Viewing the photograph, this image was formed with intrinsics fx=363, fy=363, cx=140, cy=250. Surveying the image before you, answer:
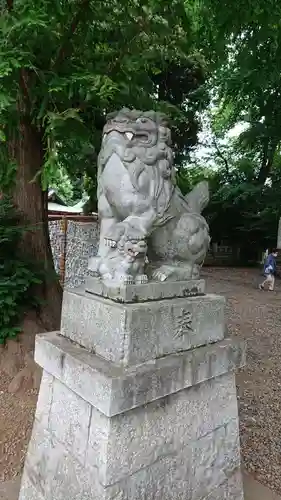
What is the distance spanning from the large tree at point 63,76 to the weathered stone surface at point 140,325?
0.96 meters

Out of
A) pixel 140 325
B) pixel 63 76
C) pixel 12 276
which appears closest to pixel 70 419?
pixel 140 325

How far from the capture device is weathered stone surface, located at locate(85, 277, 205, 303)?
5.58 ft

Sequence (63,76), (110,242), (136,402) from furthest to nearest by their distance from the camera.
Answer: (63,76) → (110,242) → (136,402)

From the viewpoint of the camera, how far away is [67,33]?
2797mm

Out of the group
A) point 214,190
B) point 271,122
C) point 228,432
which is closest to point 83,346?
point 228,432

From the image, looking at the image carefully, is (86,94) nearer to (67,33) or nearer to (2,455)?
(67,33)

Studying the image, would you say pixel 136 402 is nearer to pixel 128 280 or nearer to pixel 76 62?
pixel 128 280

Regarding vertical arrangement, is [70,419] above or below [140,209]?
below

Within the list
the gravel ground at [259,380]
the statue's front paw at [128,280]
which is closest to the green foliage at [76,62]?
the statue's front paw at [128,280]

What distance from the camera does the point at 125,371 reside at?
62.6 inches

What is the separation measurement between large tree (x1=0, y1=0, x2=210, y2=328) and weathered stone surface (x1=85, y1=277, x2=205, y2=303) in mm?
874

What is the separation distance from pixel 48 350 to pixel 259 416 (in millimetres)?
2510

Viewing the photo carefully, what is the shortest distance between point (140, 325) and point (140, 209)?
552 mm

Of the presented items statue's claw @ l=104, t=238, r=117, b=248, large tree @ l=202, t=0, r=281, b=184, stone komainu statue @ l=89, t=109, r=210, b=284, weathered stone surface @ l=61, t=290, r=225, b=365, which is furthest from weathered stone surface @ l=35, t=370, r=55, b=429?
large tree @ l=202, t=0, r=281, b=184
